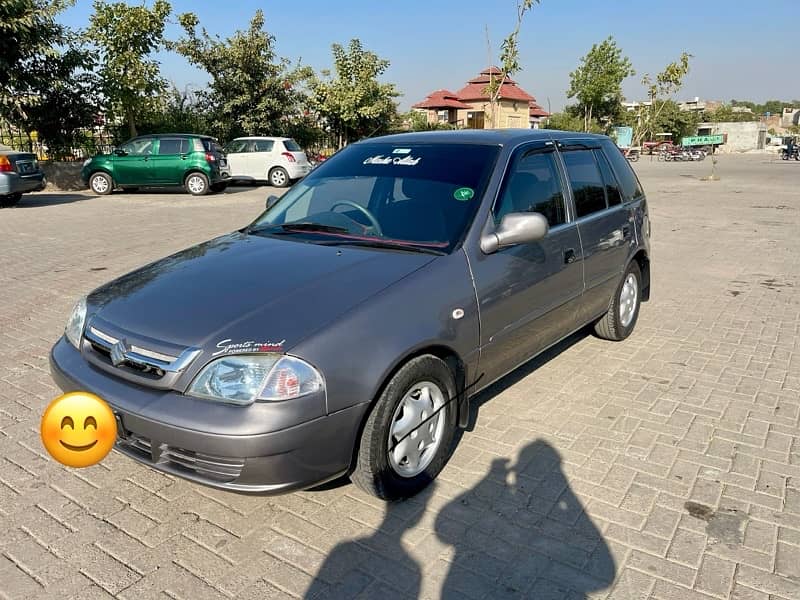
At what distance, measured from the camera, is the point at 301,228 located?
3.75 m

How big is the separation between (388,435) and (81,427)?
4.39 feet

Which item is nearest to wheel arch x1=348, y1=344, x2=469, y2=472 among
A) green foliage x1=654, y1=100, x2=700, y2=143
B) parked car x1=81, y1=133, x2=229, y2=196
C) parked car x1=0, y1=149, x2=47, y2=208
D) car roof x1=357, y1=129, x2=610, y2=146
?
car roof x1=357, y1=129, x2=610, y2=146

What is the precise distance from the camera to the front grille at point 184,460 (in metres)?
2.41

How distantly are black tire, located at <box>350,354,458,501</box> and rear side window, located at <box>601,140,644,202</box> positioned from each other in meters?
2.96

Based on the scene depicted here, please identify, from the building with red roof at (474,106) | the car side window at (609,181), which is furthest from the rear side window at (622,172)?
the building with red roof at (474,106)

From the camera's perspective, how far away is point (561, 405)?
4.05 meters

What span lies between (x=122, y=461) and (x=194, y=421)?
1261 mm

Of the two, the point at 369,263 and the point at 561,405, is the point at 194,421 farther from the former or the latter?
the point at 561,405

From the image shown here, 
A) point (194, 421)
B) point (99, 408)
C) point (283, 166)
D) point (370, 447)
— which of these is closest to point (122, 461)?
point (99, 408)

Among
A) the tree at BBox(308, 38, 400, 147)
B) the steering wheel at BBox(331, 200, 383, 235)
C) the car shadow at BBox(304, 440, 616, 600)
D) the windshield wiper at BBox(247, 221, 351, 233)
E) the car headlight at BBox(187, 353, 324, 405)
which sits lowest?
the car shadow at BBox(304, 440, 616, 600)

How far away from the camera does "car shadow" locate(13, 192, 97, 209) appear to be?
1565 cm

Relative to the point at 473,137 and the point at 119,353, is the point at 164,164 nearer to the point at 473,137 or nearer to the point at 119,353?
the point at 473,137

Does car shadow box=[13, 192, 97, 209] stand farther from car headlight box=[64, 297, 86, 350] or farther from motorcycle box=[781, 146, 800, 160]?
motorcycle box=[781, 146, 800, 160]

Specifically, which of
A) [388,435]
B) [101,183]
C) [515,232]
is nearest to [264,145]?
[101,183]
